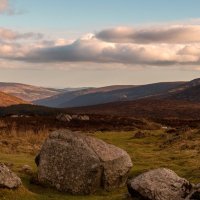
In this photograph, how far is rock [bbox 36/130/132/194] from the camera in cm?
2253

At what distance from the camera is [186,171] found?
27.4m

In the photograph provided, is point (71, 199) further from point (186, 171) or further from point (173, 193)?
point (186, 171)

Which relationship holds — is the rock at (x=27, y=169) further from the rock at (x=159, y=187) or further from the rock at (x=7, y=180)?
the rock at (x=159, y=187)

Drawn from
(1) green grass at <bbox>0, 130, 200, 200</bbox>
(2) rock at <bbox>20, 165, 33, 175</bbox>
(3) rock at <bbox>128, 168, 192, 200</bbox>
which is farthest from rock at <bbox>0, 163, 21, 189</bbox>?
(3) rock at <bbox>128, 168, 192, 200</bbox>

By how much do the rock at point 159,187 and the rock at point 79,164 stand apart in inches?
87.3

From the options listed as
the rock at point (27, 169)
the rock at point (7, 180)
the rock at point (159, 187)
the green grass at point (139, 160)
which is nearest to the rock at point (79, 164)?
the green grass at point (139, 160)

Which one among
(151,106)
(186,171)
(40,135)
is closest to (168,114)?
(151,106)

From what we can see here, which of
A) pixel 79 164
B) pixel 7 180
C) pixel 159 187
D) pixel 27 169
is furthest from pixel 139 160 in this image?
pixel 7 180

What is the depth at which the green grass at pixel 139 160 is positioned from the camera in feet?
70.4

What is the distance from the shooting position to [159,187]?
67.2 ft

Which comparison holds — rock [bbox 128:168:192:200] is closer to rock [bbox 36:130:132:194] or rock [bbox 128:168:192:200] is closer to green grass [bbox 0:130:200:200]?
green grass [bbox 0:130:200:200]

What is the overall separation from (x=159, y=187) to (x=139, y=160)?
1226 centimetres

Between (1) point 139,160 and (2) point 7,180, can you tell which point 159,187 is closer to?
(2) point 7,180

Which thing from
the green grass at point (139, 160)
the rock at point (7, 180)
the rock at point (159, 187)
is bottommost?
the green grass at point (139, 160)
